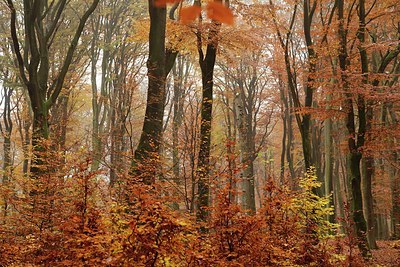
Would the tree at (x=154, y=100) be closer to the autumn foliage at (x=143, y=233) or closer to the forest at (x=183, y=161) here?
the forest at (x=183, y=161)

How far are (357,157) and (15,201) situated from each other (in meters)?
7.57

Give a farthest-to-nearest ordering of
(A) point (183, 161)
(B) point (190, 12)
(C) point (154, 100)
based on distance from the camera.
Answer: (C) point (154, 100), (A) point (183, 161), (B) point (190, 12)

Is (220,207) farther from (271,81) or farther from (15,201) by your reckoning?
(271,81)

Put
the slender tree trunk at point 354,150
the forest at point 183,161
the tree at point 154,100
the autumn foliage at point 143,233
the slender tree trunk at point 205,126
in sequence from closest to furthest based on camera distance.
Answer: the autumn foliage at point 143,233
the forest at point 183,161
the tree at point 154,100
the slender tree trunk at point 205,126
the slender tree trunk at point 354,150

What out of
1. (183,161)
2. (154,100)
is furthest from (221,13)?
(154,100)

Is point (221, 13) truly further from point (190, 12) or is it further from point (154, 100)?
point (154, 100)

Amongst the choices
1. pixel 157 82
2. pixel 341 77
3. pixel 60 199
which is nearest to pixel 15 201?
pixel 60 199

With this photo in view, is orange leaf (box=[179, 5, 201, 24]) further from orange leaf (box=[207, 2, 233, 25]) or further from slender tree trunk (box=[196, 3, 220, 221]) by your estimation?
slender tree trunk (box=[196, 3, 220, 221])

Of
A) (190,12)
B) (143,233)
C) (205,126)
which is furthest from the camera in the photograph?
(205,126)

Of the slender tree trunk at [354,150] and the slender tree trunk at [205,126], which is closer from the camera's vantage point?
the slender tree trunk at [205,126]

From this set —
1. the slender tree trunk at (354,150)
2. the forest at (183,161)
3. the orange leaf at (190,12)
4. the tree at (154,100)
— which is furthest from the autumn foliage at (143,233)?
the slender tree trunk at (354,150)

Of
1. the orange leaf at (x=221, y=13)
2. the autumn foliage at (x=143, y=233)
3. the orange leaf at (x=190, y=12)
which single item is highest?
the orange leaf at (x=190, y=12)

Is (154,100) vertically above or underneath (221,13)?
above

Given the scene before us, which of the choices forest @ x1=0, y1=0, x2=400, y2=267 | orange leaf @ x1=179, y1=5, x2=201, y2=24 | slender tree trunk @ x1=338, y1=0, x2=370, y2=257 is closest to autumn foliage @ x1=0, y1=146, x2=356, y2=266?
forest @ x1=0, y1=0, x2=400, y2=267
